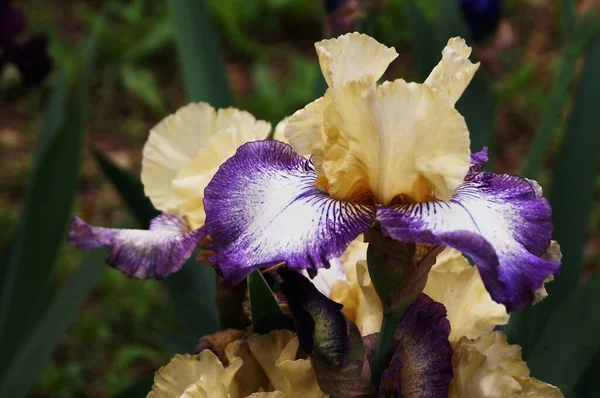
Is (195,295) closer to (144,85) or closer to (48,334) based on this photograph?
(48,334)

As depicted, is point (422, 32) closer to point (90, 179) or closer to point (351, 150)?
point (351, 150)

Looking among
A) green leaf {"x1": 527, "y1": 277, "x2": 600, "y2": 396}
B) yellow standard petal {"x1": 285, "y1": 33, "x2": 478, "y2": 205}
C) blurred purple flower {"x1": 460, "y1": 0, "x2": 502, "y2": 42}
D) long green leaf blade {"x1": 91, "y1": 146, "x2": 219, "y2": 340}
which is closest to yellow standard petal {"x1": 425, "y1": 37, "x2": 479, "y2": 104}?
yellow standard petal {"x1": 285, "y1": 33, "x2": 478, "y2": 205}

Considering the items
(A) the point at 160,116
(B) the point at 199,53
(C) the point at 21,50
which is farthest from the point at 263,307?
(A) the point at 160,116

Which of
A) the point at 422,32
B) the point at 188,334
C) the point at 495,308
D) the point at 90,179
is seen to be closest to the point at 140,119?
the point at 90,179

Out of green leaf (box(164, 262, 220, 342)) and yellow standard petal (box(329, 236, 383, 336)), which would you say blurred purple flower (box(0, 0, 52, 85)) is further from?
yellow standard petal (box(329, 236, 383, 336))

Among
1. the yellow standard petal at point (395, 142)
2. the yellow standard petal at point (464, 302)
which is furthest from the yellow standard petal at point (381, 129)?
the yellow standard petal at point (464, 302)

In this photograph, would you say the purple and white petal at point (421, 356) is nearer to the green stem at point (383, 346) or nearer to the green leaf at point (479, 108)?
the green stem at point (383, 346)

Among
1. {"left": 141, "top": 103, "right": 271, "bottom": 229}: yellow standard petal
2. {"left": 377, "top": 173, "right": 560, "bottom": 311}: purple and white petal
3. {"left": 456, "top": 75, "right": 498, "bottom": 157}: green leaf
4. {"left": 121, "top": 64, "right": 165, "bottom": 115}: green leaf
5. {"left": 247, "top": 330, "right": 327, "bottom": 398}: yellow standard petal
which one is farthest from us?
{"left": 121, "top": 64, "right": 165, "bottom": 115}: green leaf
